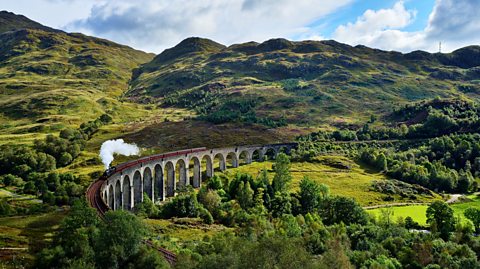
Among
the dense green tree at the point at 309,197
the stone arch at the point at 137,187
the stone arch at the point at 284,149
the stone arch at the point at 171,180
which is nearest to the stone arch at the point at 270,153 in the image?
the stone arch at the point at 284,149

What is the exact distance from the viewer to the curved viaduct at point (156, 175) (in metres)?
64.2

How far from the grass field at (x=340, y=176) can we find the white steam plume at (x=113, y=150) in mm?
27348

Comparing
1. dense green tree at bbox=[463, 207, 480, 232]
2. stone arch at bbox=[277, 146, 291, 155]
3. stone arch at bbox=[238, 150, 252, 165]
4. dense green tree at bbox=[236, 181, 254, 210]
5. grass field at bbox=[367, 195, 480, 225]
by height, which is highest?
stone arch at bbox=[277, 146, 291, 155]

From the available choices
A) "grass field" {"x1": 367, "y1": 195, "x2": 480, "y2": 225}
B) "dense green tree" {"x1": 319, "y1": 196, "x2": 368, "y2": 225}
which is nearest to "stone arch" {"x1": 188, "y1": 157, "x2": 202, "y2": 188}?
"dense green tree" {"x1": 319, "y1": 196, "x2": 368, "y2": 225}

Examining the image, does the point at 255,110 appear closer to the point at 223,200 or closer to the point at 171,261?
the point at 223,200

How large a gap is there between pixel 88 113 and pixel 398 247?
158 meters

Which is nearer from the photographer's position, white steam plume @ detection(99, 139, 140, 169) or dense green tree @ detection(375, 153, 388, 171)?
white steam plume @ detection(99, 139, 140, 169)

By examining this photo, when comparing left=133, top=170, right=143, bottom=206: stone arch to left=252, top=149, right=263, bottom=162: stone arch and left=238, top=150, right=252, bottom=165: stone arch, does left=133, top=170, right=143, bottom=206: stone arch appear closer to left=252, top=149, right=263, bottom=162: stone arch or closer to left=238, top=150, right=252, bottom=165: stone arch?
left=238, top=150, right=252, bottom=165: stone arch

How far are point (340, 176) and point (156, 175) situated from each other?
45.3 meters

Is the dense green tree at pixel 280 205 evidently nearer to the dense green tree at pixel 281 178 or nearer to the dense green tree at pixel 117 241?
the dense green tree at pixel 281 178

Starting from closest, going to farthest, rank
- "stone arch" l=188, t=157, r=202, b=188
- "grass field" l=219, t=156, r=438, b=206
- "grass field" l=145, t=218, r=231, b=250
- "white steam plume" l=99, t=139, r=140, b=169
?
"grass field" l=145, t=218, r=231, b=250 → "white steam plume" l=99, t=139, r=140, b=169 → "grass field" l=219, t=156, r=438, b=206 → "stone arch" l=188, t=157, r=202, b=188

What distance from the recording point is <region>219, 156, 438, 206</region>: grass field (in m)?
88.2

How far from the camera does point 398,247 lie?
51281 millimetres

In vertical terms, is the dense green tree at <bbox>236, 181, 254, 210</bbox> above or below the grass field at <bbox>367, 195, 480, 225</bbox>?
above
